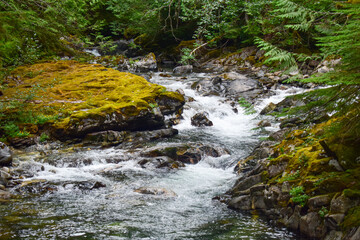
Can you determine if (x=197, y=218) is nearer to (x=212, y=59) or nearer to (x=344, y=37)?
(x=344, y=37)

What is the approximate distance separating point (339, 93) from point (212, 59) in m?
20.2

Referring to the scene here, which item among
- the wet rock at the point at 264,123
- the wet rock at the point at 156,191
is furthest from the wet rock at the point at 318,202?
the wet rock at the point at 264,123

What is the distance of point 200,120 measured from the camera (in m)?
13.2

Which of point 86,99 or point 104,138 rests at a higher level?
point 86,99

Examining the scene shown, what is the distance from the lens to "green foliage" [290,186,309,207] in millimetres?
4707

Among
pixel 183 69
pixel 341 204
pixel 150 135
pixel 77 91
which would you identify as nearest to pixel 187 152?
pixel 150 135

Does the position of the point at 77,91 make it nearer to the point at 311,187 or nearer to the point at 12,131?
the point at 12,131

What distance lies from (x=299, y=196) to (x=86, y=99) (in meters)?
9.11

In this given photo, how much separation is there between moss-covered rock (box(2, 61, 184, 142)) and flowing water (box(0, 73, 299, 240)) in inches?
48.6

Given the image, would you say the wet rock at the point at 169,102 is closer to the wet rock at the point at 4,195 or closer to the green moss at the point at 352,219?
the wet rock at the point at 4,195

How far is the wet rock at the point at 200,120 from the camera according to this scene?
1312 centimetres

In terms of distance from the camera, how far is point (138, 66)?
2086 cm

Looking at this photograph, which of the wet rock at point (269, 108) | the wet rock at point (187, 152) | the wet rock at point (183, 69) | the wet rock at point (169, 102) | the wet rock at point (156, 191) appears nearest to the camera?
the wet rock at point (156, 191)

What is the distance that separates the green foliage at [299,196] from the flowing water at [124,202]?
566 millimetres
